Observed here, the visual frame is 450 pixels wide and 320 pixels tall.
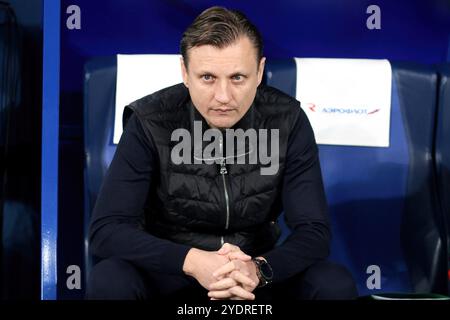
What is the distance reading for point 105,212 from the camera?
1.62 metres

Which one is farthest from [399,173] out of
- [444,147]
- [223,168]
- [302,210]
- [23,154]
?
[23,154]

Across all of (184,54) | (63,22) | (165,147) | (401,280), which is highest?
(63,22)

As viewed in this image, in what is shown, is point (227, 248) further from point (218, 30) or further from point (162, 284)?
point (218, 30)

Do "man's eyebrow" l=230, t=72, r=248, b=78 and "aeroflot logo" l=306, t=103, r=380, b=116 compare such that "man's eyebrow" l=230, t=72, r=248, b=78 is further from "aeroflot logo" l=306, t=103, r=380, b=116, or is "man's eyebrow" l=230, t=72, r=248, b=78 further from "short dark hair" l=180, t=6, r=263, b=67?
"aeroflot logo" l=306, t=103, r=380, b=116

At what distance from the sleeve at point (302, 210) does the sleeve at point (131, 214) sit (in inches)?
7.3

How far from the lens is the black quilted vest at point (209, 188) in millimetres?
1652

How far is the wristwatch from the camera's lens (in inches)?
61.4

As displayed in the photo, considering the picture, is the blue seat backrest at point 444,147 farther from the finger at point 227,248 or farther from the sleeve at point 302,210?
the finger at point 227,248

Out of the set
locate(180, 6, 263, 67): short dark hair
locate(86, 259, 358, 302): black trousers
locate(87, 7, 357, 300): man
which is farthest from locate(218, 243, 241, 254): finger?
locate(180, 6, 263, 67): short dark hair

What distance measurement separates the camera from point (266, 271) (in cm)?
157

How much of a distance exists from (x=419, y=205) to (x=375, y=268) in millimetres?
187

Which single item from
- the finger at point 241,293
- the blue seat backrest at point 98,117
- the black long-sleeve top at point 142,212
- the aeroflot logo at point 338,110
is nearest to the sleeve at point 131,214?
the black long-sleeve top at point 142,212

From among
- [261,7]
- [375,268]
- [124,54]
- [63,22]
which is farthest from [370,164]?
[63,22]
